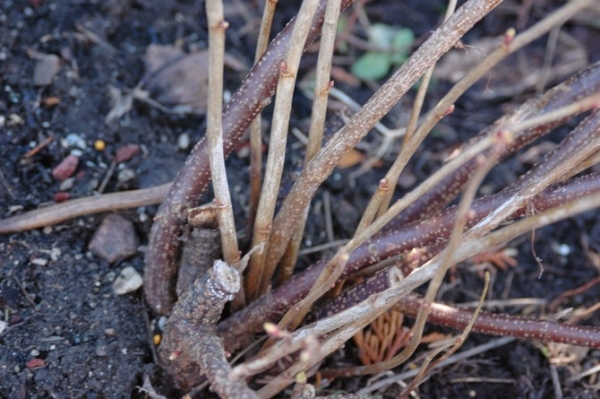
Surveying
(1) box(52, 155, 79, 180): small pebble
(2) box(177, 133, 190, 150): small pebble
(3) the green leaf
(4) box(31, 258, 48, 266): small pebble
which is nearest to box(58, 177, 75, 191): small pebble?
(1) box(52, 155, 79, 180): small pebble

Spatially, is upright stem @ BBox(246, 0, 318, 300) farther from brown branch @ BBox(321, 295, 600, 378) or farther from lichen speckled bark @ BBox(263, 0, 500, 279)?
brown branch @ BBox(321, 295, 600, 378)

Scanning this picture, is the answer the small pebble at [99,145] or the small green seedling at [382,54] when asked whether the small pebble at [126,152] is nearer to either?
the small pebble at [99,145]

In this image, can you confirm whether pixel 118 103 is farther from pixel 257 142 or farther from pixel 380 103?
pixel 380 103

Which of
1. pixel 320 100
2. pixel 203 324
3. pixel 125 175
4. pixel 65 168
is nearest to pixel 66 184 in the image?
pixel 65 168

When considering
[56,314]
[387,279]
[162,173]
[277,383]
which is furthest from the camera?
[162,173]

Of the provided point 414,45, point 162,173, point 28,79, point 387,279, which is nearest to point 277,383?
point 387,279

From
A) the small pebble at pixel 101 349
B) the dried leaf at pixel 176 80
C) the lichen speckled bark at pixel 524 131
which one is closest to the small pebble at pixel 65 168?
the dried leaf at pixel 176 80

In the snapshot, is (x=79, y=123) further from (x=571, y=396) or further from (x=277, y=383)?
(x=571, y=396)

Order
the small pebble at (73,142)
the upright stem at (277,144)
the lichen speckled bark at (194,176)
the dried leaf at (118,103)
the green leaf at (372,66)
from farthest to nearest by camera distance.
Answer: the green leaf at (372,66) < the dried leaf at (118,103) < the small pebble at (73,142) < the lichen speckled bark at (194,176) < the upright stem at (277,144)
